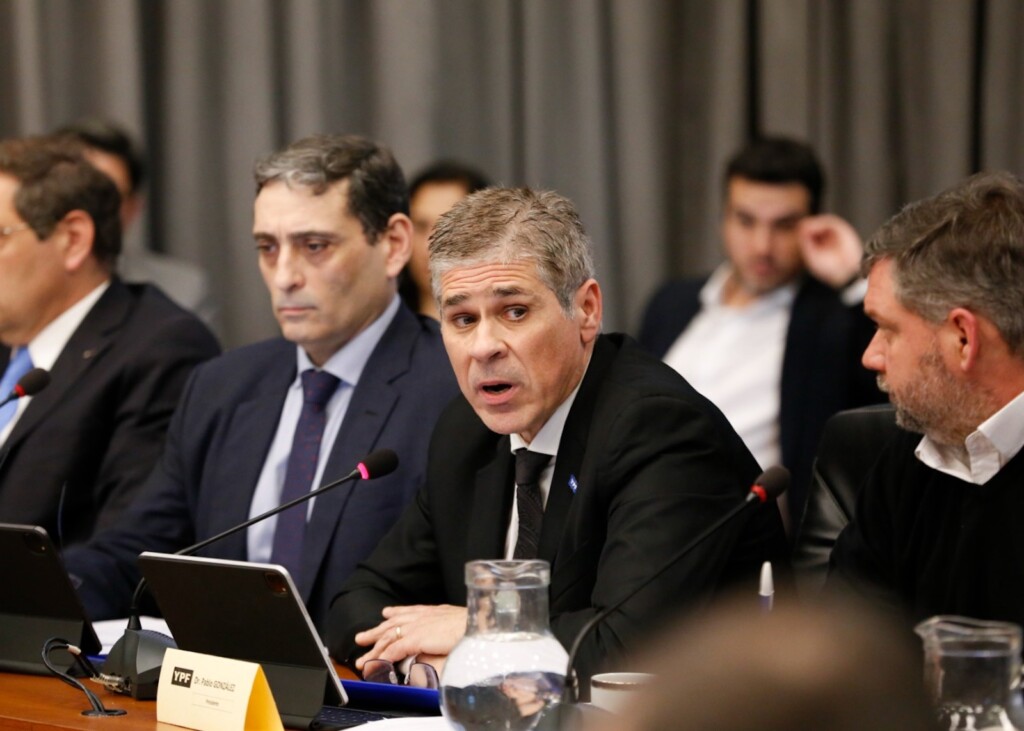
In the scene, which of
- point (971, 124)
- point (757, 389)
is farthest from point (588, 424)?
point (971, 124)

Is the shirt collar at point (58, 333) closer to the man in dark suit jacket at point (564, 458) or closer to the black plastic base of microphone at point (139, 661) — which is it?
the man in dark suit jacket at point (564, 458)

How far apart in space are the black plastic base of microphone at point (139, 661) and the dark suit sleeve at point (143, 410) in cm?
119

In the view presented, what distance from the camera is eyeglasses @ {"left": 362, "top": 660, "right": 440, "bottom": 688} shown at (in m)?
2.20

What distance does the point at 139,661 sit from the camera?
6.97 feet

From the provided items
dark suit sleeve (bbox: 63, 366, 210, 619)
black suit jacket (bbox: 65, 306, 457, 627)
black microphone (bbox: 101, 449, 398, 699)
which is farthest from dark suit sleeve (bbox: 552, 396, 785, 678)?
dark suit sleeve (bbox: 63, 366, 210, 619)

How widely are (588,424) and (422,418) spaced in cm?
66

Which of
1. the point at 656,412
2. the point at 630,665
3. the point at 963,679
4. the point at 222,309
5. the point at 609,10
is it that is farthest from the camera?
the point at 222,309

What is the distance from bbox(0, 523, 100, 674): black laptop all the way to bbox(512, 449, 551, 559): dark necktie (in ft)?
2.28

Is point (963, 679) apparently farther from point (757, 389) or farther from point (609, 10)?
point (609, 10)

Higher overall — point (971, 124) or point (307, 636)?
point (971, 124)

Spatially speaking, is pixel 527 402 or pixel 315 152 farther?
pixel 315 152

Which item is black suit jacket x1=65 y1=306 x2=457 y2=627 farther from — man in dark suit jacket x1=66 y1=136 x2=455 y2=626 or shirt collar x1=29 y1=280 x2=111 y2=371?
shirt collar x1=29 y1=280 x2=111 y2=371

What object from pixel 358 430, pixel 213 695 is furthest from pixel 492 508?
pixel 213 695

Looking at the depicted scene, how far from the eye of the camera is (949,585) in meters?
2.24
